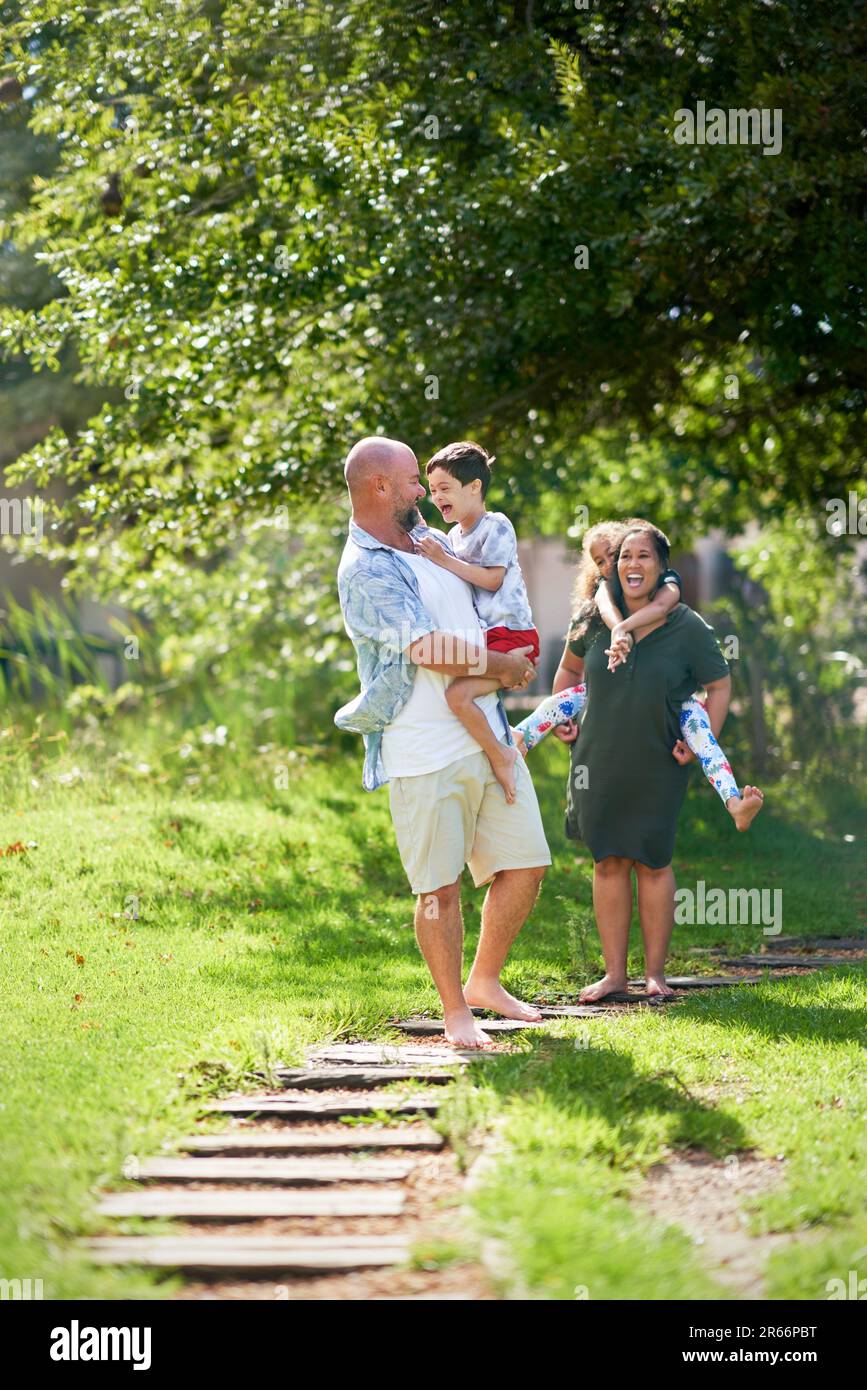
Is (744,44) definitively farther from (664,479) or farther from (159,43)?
(664,479)

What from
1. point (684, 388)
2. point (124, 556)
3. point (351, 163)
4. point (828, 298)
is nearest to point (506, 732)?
point (828, 298)

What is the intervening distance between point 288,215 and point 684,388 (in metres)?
3.51

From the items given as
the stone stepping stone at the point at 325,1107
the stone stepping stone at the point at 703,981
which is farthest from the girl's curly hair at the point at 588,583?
the stone stepping stone at the point at 325,1107

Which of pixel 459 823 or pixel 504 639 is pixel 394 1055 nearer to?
pixel 459 823

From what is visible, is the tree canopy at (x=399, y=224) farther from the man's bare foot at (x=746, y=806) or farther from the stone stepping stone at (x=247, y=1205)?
the stone stepping stone at (x=247, y=1205)

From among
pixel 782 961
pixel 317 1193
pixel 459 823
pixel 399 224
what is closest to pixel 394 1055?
pixel 459 823

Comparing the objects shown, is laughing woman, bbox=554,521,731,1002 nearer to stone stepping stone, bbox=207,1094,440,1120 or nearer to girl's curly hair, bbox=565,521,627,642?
girl's curly hair, bbox=565,521,627,642

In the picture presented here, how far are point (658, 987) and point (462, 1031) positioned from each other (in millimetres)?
1320

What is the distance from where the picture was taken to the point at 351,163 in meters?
8.39

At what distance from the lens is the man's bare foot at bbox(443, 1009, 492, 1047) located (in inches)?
205

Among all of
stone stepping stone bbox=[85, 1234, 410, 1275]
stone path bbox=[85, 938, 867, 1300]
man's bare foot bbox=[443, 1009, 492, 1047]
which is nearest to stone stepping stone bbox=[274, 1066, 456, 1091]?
stone path bbox=[85, 938, 867, 1300]

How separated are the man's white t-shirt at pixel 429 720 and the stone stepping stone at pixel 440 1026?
1.09 meters

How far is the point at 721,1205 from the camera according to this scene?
379cm

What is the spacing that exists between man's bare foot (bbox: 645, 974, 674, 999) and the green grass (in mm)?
217
